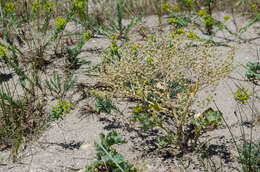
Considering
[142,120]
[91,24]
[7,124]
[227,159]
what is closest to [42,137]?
[7,124]

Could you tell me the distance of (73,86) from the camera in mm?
3045

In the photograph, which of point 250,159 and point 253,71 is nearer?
point 250,159

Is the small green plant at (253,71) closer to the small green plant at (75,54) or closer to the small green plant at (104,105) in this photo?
the small green plant at (104,105)

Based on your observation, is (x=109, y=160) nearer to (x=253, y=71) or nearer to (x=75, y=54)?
(x=75, y=54)

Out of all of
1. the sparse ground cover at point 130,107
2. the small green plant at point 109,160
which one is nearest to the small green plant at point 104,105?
the sparse ground cover at point 130,107

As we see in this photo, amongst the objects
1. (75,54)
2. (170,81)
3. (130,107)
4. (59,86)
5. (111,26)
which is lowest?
(130,107)

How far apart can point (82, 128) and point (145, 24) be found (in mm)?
2125

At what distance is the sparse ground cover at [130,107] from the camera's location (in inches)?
87.9

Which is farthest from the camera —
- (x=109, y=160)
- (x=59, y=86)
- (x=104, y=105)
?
(x=59, y=86)

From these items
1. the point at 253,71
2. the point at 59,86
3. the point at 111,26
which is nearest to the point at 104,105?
the point at 59,86

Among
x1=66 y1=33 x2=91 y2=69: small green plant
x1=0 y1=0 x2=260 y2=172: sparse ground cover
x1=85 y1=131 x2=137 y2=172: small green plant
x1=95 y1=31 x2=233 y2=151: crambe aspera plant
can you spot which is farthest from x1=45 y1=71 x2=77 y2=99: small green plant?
x1=85 y1=131 x2=137 y2=172: small green plant

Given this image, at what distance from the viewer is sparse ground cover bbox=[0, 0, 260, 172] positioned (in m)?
2.23

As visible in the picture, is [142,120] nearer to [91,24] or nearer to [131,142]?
[131,142]

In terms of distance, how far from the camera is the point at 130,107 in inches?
109
